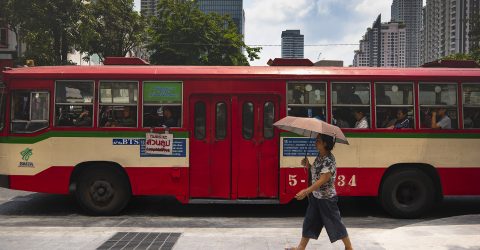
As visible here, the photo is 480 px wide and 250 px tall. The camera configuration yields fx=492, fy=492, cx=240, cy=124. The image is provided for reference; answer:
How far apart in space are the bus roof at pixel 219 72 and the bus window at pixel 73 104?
17cm

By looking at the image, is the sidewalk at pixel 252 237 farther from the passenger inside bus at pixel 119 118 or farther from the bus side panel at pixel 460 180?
the passenger inside bus at pixel 119 118

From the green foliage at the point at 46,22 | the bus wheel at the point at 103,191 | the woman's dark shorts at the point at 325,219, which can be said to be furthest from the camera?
the green foliage at the point at 46,22

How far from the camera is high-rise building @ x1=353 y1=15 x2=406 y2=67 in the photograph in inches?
3915

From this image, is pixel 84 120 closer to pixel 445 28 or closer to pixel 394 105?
pixel 394 105

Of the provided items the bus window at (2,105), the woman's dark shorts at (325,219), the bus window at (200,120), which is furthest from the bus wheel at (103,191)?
the woman's dark shorts at (325,219)

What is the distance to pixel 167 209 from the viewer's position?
1044 cm

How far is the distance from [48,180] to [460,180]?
7956mm

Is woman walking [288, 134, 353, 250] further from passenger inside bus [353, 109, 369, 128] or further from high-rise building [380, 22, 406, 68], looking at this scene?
high-rise building [380, 22, 406, 68]

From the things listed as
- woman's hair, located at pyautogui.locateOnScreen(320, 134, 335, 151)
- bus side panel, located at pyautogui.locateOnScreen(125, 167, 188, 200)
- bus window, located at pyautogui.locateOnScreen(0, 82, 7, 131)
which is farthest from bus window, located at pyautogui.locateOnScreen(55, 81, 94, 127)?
woman's hair, located at pyautogui.locateOnScreen(320, 134, 335, 151)

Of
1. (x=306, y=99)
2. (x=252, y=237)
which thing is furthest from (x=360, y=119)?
(x=252, y=237)

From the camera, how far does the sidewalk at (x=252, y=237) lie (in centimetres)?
705

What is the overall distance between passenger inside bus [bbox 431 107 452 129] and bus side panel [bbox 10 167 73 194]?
7.09 metres

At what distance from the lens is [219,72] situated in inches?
378

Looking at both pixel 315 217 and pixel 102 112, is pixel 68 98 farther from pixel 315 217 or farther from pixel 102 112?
pixel 315 217
